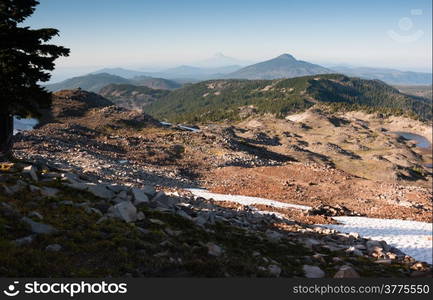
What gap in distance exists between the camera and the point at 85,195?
55.8 ft

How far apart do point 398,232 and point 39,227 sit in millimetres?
23414

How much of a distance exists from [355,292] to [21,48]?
808 inches

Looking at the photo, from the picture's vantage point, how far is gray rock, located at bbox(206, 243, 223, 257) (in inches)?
518

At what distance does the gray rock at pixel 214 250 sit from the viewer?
13.2 metres

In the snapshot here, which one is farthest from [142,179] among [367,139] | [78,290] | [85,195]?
[367,139]

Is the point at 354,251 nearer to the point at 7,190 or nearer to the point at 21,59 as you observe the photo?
the point at 7,190

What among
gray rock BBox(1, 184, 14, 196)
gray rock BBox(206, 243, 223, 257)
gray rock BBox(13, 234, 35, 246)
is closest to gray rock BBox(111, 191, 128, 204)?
gray rock BBox(1, 184, 14, 196)

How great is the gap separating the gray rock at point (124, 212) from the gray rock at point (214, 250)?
12.9 feet

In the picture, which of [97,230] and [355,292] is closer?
[355,292]

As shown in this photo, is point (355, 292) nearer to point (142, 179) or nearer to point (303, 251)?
point (303, 251)

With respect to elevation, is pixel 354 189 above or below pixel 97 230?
below

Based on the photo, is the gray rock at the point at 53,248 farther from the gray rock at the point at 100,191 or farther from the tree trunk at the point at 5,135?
the tree trunk at the point at 5,135

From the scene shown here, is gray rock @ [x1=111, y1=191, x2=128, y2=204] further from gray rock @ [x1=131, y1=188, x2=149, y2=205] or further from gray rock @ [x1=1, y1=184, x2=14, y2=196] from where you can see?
gray rock @ [x1=1, y1=184, x2=14, y2=196]

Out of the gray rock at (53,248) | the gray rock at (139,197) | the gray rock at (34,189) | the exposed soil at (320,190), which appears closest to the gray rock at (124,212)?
the gray rock at (139,197)
